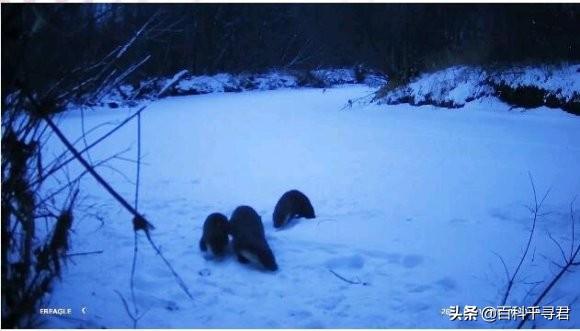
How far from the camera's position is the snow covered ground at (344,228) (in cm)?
282

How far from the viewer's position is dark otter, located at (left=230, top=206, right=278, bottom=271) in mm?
3230

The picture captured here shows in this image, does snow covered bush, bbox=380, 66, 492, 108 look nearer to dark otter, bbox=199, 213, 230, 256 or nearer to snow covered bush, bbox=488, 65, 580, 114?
snow covered bush, bbox=488, 65, 580, 114

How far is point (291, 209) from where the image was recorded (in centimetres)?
421

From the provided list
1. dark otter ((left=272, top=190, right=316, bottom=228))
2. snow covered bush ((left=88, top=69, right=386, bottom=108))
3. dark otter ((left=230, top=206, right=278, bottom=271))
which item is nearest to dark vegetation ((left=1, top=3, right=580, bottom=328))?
snow covered bush ((left=88, top=69, right=386, bottom=108))

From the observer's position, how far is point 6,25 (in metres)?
1.82

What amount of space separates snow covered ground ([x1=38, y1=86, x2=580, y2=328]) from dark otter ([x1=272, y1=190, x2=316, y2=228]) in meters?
0.13

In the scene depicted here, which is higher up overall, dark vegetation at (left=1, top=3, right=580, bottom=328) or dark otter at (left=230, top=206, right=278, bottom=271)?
dark vegetation at (left=1, top=3, right=580, bottom=328)

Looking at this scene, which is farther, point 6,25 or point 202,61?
point 202,61

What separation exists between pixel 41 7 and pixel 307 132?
751 centimetres

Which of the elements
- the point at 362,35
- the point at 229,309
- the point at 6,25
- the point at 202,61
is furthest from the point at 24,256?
the point at 202,61

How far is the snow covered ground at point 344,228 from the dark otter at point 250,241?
92mm

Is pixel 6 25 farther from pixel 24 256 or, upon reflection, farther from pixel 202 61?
pixel 202 61

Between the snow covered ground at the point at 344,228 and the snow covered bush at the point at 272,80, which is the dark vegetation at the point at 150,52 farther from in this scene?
the snow covered ground at the point at 344,228

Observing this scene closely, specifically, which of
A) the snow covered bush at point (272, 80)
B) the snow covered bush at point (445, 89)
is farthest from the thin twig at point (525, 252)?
the snow covered bush at point (272, 80)
